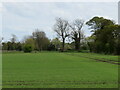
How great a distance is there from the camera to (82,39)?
91562mm

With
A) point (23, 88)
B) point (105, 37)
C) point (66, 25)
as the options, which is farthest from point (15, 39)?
point (23, 88)

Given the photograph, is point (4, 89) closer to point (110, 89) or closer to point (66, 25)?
point (110, 89)

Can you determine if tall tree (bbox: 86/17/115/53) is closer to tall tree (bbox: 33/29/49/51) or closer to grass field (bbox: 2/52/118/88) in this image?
tall tree (bbox: 33/29/49/51)

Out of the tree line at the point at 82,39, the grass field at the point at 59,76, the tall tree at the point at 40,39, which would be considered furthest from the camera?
the tall tree at the point at 40,39

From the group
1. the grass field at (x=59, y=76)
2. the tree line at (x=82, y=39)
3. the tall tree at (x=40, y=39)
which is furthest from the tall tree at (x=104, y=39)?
the grass field at (x=59, y=76)

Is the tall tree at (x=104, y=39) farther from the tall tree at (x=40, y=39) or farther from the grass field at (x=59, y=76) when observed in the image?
the grass field at (x=59, y=76)

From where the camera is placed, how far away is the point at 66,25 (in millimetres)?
89750

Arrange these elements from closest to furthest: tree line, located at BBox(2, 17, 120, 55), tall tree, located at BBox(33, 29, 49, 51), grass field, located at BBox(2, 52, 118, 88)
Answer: grass field, located at BBox(2, 52, 118, 88), tree line, located at BBox(2, 17, 120, 55), tall tree, located at BBox(33, 29, 49, 51)

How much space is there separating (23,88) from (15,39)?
96134mm

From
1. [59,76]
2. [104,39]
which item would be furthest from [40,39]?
[59,76]

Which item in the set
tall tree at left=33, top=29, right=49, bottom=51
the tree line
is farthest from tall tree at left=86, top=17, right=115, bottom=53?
tall tree at left=33, top=29, right=49, bottom=51

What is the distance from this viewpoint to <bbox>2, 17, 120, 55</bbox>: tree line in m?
57.5

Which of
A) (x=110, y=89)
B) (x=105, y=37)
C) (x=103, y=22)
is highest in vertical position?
(x=103, y=22)

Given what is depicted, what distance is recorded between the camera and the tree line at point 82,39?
57.5 meters
